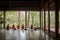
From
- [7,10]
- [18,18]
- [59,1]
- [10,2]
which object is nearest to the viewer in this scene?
[59,1]

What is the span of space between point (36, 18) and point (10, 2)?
18.6ft

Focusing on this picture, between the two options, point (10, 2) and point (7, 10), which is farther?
point (7, 10)

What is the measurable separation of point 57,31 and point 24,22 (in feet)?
43.8

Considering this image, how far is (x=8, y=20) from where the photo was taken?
21.7 meters

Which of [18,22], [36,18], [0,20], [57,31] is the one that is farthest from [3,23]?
[57,31]

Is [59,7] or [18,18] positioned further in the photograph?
[18,18]

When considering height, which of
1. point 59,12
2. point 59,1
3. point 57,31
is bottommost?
point 57,31

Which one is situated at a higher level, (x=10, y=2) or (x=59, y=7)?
(x=10, y=2)

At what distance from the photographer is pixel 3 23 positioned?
2130 cm

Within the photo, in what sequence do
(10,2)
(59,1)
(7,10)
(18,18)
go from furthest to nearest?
(18,18)
(7,10)
(10,2)
(59,1)

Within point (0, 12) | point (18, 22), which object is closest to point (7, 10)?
point (0, 12)

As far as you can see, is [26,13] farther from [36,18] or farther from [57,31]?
[57,31]

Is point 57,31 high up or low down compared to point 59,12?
down

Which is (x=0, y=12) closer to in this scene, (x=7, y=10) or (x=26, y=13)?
(x=7, y=10)
